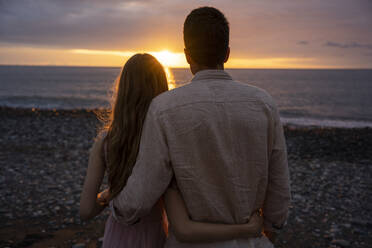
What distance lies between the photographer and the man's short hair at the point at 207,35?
1996 mm

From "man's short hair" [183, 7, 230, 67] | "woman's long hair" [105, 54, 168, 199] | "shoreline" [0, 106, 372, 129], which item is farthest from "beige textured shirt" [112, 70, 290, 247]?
"shoreline" [0, 106, 372, 129]

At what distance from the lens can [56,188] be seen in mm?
8758

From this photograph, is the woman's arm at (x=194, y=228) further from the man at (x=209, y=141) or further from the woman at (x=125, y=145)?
the woman at (x=125, y=145)

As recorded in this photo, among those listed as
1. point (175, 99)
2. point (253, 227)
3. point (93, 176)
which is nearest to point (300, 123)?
point (93, 176)

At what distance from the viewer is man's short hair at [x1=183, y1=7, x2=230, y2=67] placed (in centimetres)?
200

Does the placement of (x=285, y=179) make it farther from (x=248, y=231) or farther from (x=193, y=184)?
(x=193, y=184)

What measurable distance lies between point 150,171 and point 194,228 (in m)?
0.49

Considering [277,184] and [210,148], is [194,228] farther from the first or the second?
[277,184]

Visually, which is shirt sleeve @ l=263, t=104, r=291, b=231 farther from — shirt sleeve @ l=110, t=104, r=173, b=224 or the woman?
the woman

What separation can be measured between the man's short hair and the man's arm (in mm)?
556

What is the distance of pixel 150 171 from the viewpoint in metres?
1.97

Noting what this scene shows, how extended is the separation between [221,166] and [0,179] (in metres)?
9.49

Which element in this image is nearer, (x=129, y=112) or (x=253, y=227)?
(x=253, y=227)

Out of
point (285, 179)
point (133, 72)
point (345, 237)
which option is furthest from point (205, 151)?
point (345, 237)
